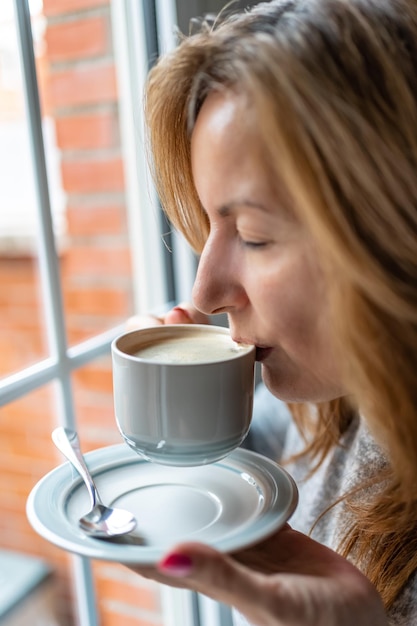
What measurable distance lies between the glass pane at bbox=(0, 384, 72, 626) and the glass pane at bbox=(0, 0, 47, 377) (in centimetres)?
10

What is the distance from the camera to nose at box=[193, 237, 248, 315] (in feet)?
2.05

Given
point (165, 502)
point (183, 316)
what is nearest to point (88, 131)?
point (183, 316)

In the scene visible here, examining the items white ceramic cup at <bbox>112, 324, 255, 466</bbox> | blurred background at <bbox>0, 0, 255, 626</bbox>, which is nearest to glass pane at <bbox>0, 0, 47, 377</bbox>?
blurred background at <bbox>0, 0, 255, 626</bbox>

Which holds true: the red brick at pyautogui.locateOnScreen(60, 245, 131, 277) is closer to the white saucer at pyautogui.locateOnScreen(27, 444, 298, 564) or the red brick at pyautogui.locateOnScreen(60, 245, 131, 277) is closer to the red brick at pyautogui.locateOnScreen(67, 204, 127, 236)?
the red brick at pyautogui.locateOnScreen(67, 204, 127, 236)

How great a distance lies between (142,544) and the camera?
0.54m

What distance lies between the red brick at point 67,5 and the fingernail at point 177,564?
35.9 inches

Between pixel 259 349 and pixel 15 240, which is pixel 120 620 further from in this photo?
pixel 259 349

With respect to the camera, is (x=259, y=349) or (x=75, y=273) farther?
(x=75, y=273)

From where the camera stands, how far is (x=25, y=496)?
1.18 meters

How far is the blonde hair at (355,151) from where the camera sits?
1.73ft

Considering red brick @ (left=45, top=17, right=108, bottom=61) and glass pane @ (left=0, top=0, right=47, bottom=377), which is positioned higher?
red brick @ (left=45, top=17, right=108, bottom=61)

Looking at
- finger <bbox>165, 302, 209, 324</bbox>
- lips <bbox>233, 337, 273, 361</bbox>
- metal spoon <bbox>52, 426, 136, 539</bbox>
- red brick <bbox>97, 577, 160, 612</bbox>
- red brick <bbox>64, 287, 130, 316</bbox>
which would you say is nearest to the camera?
metal spoon <bbox>52, 426, 136, 539</bbox>

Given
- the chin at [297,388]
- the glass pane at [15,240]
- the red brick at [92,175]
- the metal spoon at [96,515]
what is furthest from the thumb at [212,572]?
the red brick at [92,175]

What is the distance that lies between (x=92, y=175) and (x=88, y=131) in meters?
0.08
